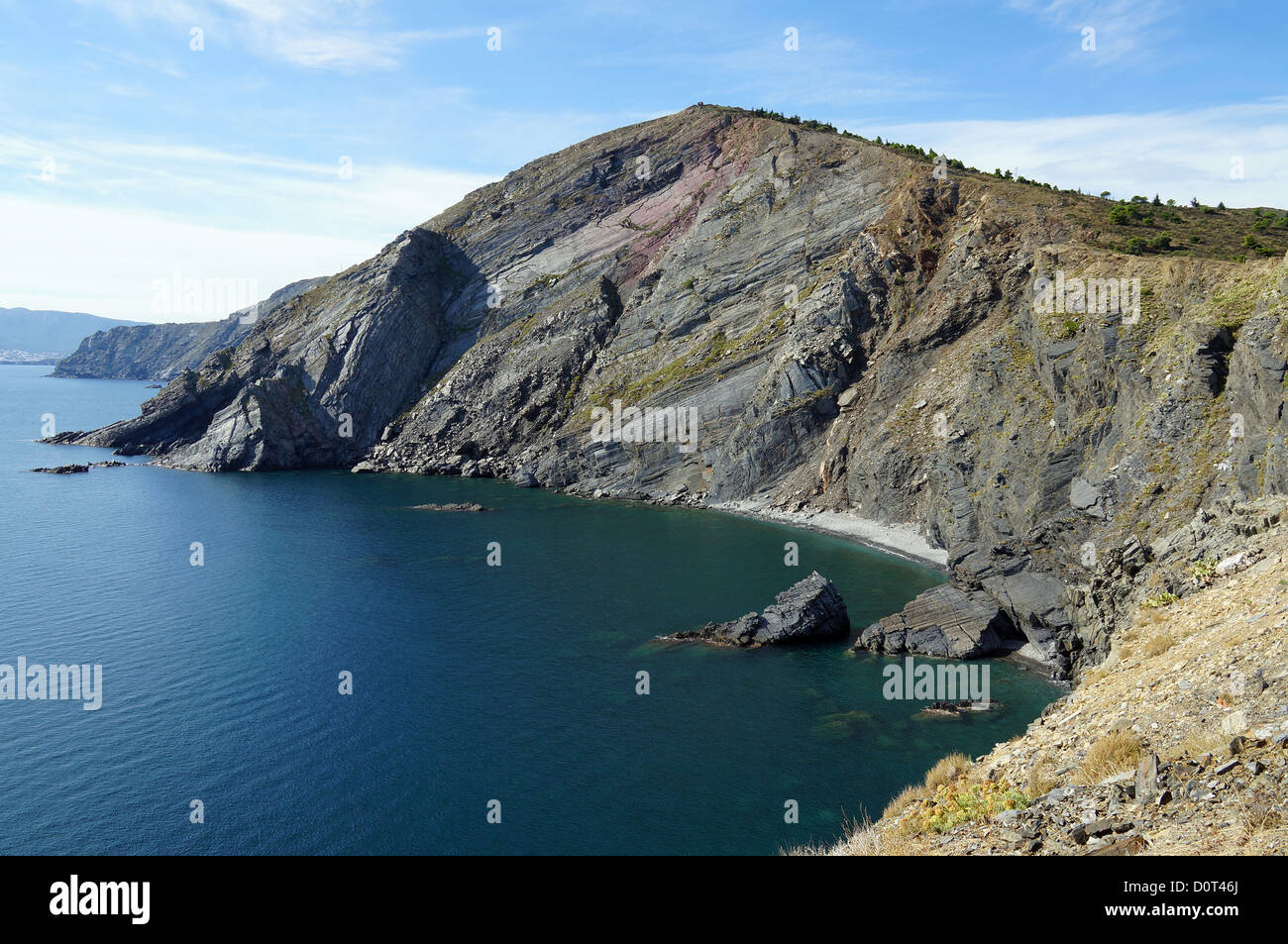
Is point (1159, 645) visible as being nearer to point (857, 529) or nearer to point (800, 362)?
point (857, 529)

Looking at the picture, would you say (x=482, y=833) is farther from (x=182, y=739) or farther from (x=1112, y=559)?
(x=1112, y=559)

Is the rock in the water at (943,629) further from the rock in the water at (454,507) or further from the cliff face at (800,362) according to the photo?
the rock in the water at (454,507)

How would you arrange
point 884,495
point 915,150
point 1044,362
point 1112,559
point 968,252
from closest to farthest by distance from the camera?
point 1112,559
point 1044,362
point 884,495
point 968,252
point 915,150

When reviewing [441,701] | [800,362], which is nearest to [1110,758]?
[441,701]

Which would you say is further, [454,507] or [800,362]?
[800,362]

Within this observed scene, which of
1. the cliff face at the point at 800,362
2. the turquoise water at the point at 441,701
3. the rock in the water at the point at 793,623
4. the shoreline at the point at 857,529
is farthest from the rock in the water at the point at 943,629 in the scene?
the shoreline at the point at 857,529
